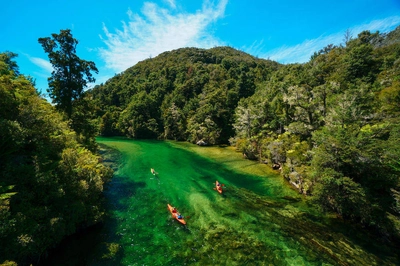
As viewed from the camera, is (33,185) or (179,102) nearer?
(33,185)

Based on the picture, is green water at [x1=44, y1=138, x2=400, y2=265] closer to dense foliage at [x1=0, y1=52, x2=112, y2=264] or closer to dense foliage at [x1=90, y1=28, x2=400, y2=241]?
dense foliage at [x1=90, y1=28, x2=400, y2=241]

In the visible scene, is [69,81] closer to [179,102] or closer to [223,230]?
[223,230]

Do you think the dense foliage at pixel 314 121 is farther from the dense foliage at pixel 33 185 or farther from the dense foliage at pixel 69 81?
the dense foliage at pixel 69 81

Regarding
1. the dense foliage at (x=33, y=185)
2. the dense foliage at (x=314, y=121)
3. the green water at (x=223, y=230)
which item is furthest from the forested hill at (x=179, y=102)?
the dense foliage at (x=33, y=185)

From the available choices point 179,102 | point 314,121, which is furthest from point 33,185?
point 179,102

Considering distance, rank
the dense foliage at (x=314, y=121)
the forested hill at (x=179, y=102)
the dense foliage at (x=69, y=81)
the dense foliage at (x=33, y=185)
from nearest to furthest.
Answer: the dense foliage at (x=33, y=185) → the dense foliage at (x=314, y=121) → the dense foliage at (x=69, y=81) → the forested hill at (x=179, y=102)

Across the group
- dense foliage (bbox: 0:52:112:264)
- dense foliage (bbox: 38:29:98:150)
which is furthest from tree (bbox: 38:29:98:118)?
dense foliage (bbox: 0:52:112:264)
